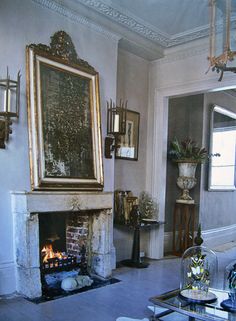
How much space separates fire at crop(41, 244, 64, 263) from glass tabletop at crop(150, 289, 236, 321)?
5.29 feet

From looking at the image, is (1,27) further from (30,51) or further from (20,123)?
(20,123)

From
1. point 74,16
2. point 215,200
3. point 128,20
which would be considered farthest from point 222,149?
point 74,16

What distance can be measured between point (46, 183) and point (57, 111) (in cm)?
78

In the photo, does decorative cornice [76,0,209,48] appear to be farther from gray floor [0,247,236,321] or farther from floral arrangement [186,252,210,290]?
gray floor [0,247,236,321]

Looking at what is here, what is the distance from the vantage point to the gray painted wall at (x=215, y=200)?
229 inches

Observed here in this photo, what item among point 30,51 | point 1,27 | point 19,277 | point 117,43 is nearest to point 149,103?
point 117,43

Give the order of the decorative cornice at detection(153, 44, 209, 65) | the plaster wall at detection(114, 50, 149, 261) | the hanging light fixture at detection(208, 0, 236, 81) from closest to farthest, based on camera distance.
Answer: the hanging light fixture at detection(208, 0, 236, 81), the decorative cornice at detection(153, 44, 209, 65), the plaster wall at detection(114, 50, 149, 261)

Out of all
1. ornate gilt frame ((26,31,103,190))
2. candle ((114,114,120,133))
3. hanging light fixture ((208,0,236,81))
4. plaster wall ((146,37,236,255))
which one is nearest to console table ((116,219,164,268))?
plaster wall ((146,37,236,255))

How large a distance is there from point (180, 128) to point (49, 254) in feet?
10.2

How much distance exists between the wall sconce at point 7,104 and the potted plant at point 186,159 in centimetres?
272

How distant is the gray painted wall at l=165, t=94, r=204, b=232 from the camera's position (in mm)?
5316

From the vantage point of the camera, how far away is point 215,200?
6125 mm

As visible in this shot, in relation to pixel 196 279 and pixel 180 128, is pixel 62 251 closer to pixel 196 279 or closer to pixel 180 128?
pixel 196 279

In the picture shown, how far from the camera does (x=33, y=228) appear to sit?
3.05m
